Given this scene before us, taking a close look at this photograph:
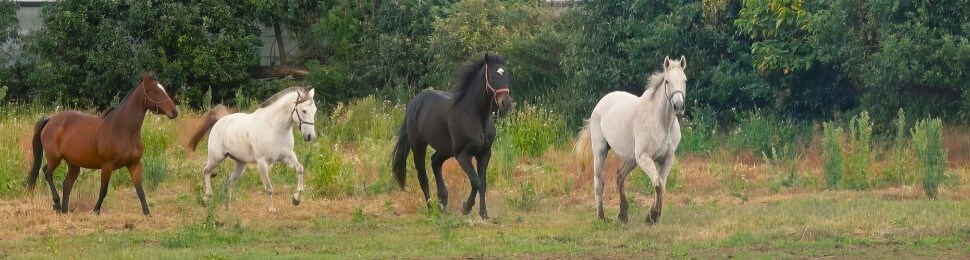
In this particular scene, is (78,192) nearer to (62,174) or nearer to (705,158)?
(62,174)

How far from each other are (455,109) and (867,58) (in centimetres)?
716

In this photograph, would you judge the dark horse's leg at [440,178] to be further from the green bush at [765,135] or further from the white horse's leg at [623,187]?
the green bush at [765,135]

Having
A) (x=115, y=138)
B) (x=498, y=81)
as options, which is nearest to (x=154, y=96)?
(x=115, y=138)

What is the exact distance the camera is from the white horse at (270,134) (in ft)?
45.5

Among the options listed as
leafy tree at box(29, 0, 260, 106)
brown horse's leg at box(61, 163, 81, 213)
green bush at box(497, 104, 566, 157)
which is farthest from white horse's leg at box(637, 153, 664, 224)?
leafy tree at box(29, 0, 260, 106)

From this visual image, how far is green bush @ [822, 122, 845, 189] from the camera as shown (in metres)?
15.4

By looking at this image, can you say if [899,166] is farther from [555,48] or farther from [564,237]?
[555,48]

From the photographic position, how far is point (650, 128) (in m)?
12.5

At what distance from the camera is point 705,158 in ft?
61.4

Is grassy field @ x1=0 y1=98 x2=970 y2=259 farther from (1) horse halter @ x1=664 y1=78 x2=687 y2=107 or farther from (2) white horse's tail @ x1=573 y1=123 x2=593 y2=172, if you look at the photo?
(1) horse halter @ x1=664 y1=78 x2=687 y2=107

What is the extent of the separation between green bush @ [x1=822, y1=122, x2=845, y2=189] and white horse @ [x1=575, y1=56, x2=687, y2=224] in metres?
3.05

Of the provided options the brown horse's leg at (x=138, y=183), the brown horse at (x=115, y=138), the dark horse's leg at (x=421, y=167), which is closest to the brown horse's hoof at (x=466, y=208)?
the dark horse's leg at (x=421, y=167)

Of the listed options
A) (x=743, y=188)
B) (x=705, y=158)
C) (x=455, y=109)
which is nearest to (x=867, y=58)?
(x=705, y=158)

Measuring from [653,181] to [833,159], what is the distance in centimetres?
399
